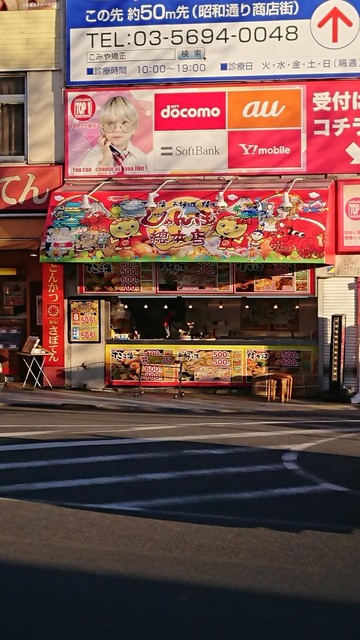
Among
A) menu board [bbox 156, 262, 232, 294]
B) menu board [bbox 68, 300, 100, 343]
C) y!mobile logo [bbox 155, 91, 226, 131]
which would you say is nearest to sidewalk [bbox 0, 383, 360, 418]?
menu board [bbox 68, 300, 100, 343]

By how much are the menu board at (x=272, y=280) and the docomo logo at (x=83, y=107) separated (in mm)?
4753

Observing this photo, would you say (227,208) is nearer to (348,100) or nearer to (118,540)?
(348,100)

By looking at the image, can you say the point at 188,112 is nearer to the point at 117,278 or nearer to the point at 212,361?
the point at 117,278

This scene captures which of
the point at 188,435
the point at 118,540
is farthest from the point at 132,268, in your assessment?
the point at 118,540

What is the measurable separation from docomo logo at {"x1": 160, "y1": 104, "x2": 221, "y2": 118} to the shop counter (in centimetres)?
494

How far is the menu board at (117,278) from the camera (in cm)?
2045

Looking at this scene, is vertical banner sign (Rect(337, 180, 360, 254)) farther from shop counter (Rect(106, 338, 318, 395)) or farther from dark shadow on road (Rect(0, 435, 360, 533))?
dark shadow on road (Rect(0, 435, 360, 533))

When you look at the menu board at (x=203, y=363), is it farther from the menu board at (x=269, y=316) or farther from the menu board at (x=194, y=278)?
the menu board at (x=194, y=278)

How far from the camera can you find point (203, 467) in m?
11.0

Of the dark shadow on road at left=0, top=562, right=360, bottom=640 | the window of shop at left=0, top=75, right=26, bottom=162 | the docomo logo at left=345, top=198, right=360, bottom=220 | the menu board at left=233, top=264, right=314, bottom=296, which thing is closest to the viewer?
the dark shadow on road at left=0, top=562, right=360, bottom=640

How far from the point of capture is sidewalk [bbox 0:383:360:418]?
18.2 metres

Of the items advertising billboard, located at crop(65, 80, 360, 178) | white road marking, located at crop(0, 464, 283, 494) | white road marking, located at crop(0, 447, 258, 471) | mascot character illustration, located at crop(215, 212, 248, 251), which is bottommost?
white road marking, located at crop(0, 464, 283, 494)

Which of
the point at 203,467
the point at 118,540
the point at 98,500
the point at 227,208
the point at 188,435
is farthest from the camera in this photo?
the point at 227,208

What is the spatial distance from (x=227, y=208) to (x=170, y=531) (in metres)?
11.8
